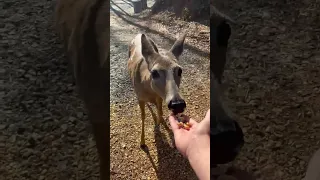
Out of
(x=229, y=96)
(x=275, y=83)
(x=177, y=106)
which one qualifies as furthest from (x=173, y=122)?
(x=275, y=83)

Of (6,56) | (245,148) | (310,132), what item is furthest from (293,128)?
(6,56)

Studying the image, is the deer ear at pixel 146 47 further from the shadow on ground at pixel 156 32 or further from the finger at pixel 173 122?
the finger at pixel 173 122

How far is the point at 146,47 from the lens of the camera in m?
1.51

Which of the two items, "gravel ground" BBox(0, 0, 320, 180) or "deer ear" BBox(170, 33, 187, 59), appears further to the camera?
"deer ear" BBox(170, 33, 187, 59)

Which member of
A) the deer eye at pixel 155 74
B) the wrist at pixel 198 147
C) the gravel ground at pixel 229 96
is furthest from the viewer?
the deer eye at pixel 155 74

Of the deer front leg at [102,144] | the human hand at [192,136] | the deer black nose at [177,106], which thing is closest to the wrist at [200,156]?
the human hand at [192,136]

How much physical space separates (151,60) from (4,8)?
1.77 feet

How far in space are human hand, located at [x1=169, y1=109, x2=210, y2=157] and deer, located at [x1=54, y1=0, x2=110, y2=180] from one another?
23cm

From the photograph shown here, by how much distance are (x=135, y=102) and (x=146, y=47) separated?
19cm

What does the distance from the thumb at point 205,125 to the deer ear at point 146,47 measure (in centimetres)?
28

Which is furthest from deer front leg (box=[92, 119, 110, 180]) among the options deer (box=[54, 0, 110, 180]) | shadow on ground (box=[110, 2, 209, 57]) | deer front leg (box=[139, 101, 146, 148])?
shadow on ground (box=[110, 2, 209, 57])

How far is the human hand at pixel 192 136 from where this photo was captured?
4.51 feet

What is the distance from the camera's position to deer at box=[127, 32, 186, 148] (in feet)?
4.75

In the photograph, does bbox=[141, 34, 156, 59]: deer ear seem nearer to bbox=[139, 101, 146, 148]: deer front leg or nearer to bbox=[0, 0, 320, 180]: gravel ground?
bbox=[139, 101, 146, 148]: deer front leg
